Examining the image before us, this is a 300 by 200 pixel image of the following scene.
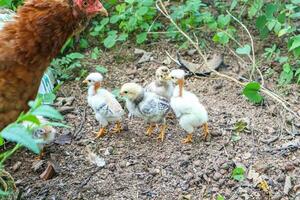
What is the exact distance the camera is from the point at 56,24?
10.2ft

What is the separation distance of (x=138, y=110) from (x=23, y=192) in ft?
2.90

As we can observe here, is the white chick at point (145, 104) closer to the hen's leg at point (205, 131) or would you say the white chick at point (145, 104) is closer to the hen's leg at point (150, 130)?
the hen's leg at point (150, 130)

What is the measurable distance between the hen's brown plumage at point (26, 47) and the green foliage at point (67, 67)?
127 centimetres

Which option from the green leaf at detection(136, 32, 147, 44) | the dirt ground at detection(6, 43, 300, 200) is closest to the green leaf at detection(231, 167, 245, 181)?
the dirt ground at detection(6, 43, 300, 200)

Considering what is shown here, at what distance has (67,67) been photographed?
179 inches

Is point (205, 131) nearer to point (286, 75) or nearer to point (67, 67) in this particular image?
point (286, 75)

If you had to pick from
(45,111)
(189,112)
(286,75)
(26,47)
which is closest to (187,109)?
(189,112)

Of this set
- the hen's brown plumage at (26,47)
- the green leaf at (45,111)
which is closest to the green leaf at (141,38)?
the hen's brown plumage at (26,47)

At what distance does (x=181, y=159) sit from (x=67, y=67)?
1396mm

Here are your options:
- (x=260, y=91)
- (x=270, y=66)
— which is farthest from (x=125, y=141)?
(x=270, y=66)

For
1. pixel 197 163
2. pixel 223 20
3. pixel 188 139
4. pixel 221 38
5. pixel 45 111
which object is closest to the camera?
pixel 45 111

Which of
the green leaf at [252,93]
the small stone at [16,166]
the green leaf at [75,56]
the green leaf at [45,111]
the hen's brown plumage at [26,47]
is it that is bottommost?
the small stone at [16,166]

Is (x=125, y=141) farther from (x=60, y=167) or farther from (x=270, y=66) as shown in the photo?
(x=270, y=66)

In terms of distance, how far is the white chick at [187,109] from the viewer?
3623mm
